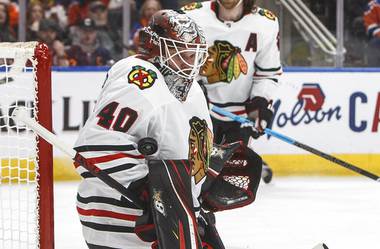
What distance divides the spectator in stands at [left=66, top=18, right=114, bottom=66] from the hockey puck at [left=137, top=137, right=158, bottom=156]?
3862 mm

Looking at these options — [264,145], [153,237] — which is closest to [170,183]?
[153,237]

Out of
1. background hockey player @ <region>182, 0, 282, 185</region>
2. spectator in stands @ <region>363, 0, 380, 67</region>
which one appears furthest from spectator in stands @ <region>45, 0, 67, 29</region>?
background hockey player @ <region>182, 0, 282, 185</region>

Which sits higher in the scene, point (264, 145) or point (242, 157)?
point (242, 157)

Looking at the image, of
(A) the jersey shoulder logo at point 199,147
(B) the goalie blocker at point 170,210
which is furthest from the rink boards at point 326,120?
(B) the goalie blocker at point 170,210

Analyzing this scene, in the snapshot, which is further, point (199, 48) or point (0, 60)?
point (0, 60)

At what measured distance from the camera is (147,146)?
2018 mm

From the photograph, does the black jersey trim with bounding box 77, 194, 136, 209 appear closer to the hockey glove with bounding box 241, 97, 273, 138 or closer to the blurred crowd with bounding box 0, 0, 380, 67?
the hockey glove with bounding box 241, 97, 273, 138

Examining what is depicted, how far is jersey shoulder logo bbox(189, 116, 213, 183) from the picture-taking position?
2.19 m

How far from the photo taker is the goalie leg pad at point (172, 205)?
1979 millimetres

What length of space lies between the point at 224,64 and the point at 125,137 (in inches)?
81.6

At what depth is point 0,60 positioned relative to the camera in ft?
9.52

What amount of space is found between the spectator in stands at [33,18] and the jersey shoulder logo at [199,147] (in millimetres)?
3780

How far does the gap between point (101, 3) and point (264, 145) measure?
1.47 metres

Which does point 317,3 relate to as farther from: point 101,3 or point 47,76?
point 47,76
